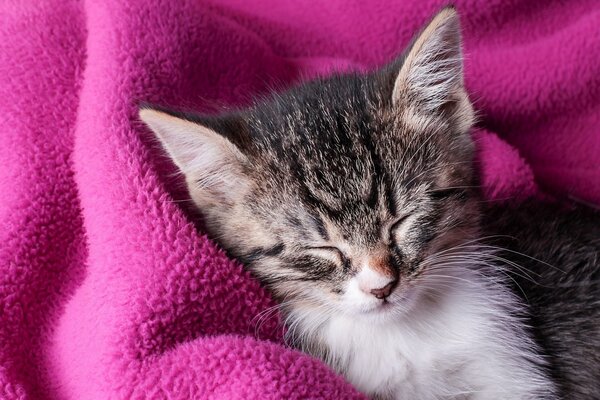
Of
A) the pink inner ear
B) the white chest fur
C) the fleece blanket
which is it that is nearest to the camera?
the fleece blanket

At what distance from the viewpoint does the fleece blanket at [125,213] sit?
99cm

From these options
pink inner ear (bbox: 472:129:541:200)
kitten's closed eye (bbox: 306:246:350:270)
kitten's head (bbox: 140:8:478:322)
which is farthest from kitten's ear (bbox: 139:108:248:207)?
pink inner ear (bbox: 472:129:541:200)

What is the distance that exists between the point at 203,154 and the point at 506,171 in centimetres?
86

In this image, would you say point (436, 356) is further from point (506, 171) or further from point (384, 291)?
point (506, 171)

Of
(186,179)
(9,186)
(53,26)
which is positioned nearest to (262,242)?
(186,179)

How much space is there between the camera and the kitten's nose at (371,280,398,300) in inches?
39.6

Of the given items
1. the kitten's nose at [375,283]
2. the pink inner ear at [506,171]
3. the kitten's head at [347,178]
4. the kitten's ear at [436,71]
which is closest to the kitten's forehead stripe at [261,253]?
the kitten's head at [347,178]

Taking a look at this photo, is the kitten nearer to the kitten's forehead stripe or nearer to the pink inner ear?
the kitten's forehead stripe

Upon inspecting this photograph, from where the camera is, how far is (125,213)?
1070 millimetres

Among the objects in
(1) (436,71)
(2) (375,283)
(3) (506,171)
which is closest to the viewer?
(2) (375,283)

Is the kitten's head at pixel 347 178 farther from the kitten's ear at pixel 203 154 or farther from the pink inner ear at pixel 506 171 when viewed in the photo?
the pink inner ear at pixel 506 171

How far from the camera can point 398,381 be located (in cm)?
112

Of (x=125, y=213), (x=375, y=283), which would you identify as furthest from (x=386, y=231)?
(x=125, y=213)

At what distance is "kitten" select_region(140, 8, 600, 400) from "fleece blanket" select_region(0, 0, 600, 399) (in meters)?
0.08
